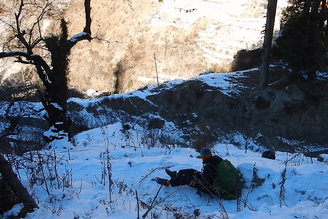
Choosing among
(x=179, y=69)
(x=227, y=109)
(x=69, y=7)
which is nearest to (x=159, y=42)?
Answer: (x=179, y=69)

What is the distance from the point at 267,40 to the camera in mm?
15578

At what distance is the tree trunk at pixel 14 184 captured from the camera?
283 cm

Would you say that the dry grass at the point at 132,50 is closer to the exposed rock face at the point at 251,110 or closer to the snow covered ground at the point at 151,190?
the exposed rock face at the point at 251,110

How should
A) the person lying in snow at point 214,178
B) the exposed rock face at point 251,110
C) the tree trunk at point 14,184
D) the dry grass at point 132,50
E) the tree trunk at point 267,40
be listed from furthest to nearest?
the dry grass at point 132,50 < the exposed rock face at point 251,110 < the tree trunk at point 267,40 < the person lying in snow at point 214,178 < the tree trunk at point 14,184

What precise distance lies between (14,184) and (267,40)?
49.8 ft

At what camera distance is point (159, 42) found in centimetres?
3058

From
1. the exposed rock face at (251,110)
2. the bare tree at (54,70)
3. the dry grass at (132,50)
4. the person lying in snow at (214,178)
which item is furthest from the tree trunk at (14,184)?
the dry grass at (132,50)

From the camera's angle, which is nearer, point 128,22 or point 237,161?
point 237,161

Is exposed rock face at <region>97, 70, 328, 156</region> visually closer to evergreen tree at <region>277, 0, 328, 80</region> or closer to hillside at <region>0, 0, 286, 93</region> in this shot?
evergreen tree at <region>277, 0, 328, 80</region>

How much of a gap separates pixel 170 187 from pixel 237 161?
1754mm

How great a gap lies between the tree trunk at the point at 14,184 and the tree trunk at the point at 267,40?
1506 centimetres

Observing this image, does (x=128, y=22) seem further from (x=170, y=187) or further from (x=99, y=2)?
(x=170, y=187)

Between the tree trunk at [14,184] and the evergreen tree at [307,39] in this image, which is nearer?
the tree trunk at [14,184]

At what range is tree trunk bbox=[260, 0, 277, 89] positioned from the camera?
15.1 metres
